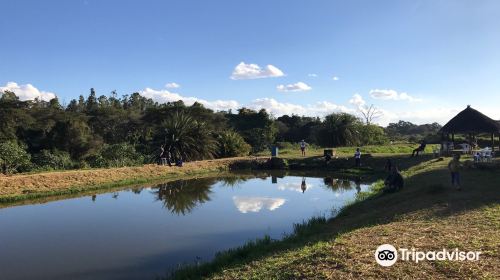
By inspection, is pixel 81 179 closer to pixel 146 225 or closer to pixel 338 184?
pixel 146 225

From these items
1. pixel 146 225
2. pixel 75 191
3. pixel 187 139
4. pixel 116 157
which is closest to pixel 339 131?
pixel 187 139

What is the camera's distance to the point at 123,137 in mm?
45250

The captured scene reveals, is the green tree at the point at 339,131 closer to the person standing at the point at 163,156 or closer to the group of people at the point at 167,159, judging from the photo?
the group of people at the point at 167,159

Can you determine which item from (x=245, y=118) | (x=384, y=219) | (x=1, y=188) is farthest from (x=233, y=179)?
(x=245, y=118)

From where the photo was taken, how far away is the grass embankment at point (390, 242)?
599cm

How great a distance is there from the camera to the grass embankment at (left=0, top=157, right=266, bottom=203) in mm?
19112

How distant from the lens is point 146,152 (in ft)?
110

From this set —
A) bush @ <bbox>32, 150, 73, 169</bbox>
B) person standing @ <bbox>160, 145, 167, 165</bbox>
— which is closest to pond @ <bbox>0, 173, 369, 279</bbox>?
person standing @ <bbox>160, 145, 167, 165</bbox>

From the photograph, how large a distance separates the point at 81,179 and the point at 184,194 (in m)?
5.87

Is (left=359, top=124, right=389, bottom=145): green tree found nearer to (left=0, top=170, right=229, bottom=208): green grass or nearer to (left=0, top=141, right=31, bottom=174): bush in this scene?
(left=0, top=170, right=229, bottom=208): green grass

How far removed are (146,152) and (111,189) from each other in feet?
36.9

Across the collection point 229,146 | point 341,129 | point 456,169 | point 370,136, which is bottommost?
point 456,169

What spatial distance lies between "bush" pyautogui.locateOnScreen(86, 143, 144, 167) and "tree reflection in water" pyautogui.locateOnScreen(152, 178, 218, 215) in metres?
4.93

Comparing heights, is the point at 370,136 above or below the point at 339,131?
below
